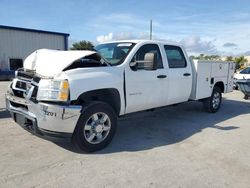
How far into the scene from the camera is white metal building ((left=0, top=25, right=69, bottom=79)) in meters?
23.4

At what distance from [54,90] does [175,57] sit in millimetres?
3326

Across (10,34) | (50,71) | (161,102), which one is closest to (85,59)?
(50,71)

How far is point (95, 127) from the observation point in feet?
14.0

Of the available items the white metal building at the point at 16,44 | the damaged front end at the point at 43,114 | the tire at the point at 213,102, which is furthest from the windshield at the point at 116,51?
the white metal building at the point at 16,44

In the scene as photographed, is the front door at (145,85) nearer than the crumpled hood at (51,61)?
No

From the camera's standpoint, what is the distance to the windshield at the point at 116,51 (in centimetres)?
489

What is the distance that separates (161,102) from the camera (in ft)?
18.3

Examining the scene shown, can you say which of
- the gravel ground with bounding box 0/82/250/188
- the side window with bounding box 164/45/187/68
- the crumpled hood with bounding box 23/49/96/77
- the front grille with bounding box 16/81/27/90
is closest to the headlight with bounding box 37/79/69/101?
the crumpled hood with bounding box 23/49/96/77

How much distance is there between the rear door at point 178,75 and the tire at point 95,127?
1.89 m

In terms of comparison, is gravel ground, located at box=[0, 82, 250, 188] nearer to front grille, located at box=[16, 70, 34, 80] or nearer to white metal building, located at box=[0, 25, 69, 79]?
front grille, located at box=[16, 70, 34, 80]

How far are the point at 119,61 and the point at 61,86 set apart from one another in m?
1.40

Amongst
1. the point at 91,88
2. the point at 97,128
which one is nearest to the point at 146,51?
the point at 91,88

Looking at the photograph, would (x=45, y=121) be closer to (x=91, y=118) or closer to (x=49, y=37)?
(x=91, y=118)

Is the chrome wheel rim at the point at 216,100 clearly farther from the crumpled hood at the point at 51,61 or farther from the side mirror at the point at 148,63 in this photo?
the crumpled hood at the point at 51,61
